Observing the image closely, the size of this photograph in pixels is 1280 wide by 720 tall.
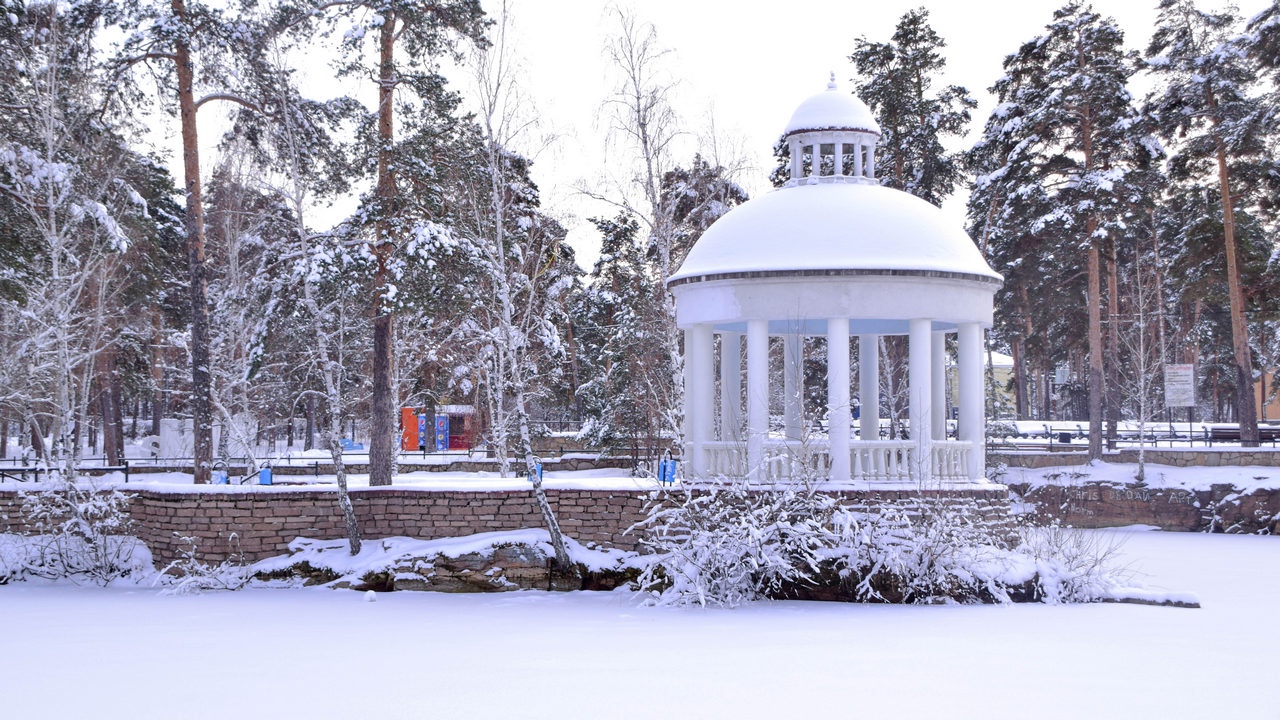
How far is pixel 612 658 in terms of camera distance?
10.2 metres

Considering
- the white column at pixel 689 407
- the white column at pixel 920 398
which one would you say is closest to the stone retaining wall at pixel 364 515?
the white column at pixel 920 398

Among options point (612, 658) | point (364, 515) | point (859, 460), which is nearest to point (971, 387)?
point (859, 460)

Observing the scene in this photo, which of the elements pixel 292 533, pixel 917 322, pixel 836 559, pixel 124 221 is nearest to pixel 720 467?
pixel 836 559

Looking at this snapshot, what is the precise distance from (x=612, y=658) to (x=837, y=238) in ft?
24.2

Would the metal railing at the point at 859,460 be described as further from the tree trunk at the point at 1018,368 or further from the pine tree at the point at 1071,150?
the tree trunk at the point at 1018,368

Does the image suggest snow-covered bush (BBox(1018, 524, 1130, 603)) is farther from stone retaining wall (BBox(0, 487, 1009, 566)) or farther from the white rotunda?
the white rotunda

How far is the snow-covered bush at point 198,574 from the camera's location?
1502 cm

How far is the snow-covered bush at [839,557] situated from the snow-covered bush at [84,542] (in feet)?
26.7

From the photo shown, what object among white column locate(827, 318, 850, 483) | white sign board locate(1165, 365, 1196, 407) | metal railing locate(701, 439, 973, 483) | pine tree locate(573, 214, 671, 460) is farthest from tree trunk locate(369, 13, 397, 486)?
white sign board locate(1165, 365, 1196, 407)

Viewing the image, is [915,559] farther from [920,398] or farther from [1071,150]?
[1071,150]

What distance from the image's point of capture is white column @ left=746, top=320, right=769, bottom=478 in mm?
14898

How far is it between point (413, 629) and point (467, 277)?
6.07 metres

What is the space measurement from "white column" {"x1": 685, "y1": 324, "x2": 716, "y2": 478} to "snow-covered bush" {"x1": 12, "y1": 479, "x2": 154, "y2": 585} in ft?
27.7

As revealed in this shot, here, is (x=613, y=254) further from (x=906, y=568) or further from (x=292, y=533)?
(x=906, y=568)
